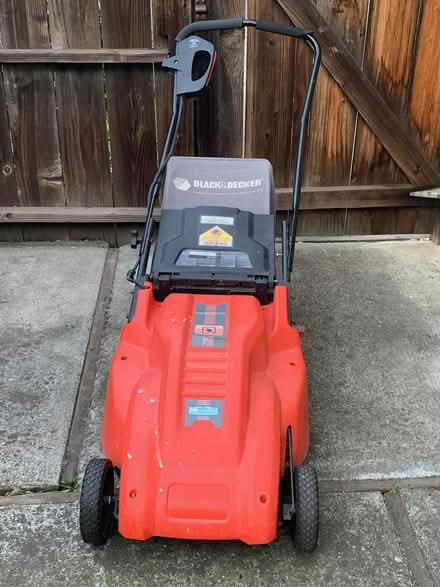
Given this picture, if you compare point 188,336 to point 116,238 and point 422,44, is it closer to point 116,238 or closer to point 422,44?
point 116,238

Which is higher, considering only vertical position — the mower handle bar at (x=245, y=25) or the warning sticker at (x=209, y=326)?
the mower handle bar at (x=245, y=25)

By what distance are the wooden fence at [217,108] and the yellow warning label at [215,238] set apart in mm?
1395

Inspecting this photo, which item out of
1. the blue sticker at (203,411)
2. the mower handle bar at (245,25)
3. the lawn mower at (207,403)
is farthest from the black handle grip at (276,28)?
the blue sticker at (203,411)

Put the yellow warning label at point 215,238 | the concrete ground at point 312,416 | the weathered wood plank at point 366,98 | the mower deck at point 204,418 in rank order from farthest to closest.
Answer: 1. the weathered wood plank at point 366,98
2. the yellow warning label at point 215,238
3. the concrete ground at point 312,416
4. the mower deck at point 204,418

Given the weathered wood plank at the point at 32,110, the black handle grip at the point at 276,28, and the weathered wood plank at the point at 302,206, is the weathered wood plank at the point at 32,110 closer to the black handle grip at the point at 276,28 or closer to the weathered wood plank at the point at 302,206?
the weathered wood plank at the point at 302,206

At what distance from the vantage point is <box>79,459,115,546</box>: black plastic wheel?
1.72m

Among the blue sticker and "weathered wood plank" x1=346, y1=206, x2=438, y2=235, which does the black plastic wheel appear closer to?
the blue sticker

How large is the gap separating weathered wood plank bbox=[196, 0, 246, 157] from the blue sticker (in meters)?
2.14

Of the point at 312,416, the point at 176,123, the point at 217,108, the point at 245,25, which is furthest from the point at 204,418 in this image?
the point at 217,108

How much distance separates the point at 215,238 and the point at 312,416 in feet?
2.40

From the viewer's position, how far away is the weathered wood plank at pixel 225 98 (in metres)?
3.38

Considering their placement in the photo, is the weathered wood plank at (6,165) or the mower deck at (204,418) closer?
the mower deck at (204,418)

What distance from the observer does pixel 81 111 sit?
138 inches

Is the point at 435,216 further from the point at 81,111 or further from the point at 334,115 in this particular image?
the point at 81,111
